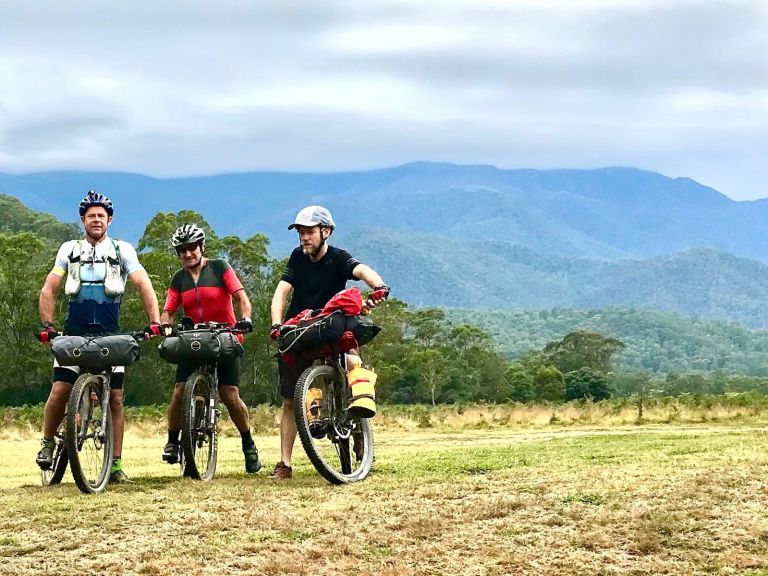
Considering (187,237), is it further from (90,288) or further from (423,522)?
(423,522)

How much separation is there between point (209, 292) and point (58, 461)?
72.9 inches

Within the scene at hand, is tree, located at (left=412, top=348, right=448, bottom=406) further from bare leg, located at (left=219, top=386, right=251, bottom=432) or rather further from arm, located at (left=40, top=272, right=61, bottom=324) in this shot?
arm, located at (left=40, top=272, right=61, bottom=324)

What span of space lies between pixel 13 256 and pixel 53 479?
5118 cm

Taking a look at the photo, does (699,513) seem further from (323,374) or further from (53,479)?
(53,479)

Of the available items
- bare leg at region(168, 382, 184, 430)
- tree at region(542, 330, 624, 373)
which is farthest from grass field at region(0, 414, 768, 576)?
tree at region(542, 330, 624, 373)

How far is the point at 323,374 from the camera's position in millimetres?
8617

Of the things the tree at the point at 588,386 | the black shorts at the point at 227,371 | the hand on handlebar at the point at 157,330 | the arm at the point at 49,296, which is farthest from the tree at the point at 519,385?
the arm at the point at 49,296

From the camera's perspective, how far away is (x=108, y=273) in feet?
29.0

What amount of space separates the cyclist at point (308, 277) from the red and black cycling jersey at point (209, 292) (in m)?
0.65

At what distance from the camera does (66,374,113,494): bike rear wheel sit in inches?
320

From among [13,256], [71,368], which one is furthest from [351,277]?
[13,256]

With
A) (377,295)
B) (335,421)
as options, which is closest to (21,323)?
(335,421)

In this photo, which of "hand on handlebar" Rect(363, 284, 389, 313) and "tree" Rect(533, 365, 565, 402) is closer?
"hand on handlebar" Rect(363, 284, 389, 313)

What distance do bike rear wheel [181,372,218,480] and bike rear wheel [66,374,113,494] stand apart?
23.5 inches
